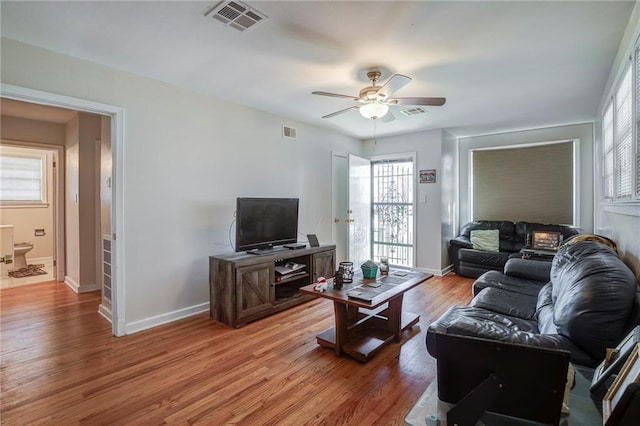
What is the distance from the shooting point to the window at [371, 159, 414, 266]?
577 cm

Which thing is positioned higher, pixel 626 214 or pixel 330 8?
pixel 330 8

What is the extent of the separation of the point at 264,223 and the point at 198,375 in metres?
1.82

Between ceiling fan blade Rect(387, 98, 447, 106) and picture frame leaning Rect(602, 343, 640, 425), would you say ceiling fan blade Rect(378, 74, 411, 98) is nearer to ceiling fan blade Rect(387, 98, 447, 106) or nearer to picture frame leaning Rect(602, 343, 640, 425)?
ceiling fan blade Rect(387, 98, 447, 106)

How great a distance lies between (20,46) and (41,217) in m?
4.96

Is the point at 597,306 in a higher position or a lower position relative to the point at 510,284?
higher

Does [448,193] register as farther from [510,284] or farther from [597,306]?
[597,306]

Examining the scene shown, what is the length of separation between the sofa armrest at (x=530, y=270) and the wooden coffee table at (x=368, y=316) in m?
1.06

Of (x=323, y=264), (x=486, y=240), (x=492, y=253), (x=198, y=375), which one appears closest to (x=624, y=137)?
(x=492, y=253)

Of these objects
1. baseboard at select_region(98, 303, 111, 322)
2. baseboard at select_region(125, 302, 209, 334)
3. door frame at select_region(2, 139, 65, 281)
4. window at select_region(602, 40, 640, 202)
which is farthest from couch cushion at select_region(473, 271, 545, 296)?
door frame at select_region(2, 139, 65, 281)

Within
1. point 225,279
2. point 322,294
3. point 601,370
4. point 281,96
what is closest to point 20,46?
point 281,96

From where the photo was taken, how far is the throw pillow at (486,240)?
16.5 ft

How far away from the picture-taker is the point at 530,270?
3148mm

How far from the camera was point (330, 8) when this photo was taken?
1939 millimetres

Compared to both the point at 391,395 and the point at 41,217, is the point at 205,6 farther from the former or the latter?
the point at 41,217
